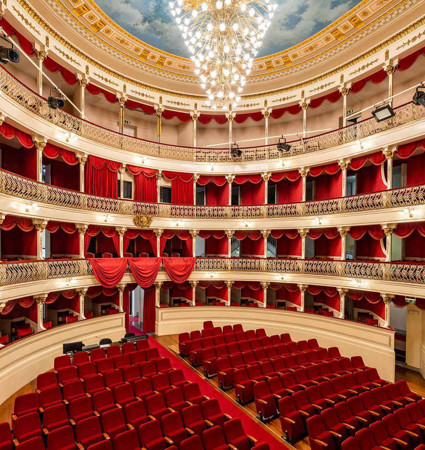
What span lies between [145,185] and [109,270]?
4.33 m

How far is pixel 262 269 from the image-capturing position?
1441 cm

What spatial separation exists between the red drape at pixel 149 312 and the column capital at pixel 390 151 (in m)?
10.9

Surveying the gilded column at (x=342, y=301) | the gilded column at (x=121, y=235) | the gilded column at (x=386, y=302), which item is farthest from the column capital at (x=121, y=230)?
the gilded column at (x=386, y=302)

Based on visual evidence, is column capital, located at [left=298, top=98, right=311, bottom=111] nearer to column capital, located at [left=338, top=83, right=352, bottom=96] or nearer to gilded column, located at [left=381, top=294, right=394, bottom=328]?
column capital, located at [left=338, top=83, right=352, bottom=96]

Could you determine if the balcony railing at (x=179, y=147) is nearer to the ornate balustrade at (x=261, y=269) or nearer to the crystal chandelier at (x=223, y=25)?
the ornate balustrade at (x=261, y=269)

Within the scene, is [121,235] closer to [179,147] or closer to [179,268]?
[179,268]

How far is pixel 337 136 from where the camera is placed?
1320 cm

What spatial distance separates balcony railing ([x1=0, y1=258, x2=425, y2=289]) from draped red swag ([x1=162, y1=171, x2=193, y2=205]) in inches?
115

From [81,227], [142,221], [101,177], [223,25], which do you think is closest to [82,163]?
[101,177]

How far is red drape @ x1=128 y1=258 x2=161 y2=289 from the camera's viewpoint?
13086mm

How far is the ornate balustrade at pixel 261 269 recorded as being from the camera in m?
9.05

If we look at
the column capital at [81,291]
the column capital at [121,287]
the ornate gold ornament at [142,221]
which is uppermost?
the ornate gold ornament at [142,221]

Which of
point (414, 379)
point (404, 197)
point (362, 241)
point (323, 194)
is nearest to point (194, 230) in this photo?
point (323, 194)

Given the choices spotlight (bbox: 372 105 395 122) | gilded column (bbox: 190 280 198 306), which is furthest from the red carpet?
spotlight (bbox: 372 105 395 122)
